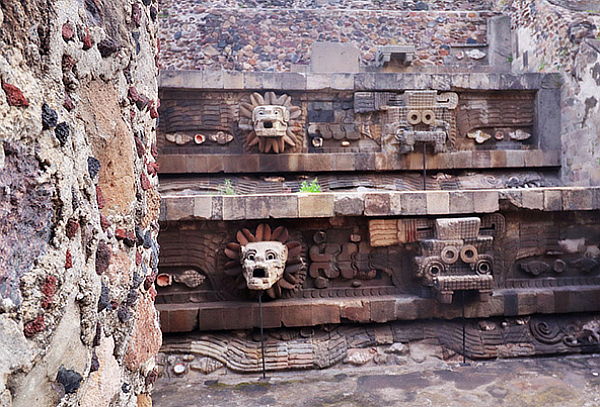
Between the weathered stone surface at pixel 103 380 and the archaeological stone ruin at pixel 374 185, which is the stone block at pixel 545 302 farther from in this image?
the weathered stone surface at pixel 103 380

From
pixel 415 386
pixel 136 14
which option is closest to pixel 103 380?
pixel 136 14

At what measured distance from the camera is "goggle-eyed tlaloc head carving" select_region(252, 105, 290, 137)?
7.24 meters

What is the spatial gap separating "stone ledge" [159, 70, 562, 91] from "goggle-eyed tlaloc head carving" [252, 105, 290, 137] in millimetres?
596

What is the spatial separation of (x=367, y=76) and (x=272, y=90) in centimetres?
166

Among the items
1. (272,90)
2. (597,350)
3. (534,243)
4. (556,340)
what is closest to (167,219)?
(272,90)

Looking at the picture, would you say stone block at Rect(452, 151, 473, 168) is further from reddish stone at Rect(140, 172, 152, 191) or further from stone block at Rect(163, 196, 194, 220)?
reddish stone at Rect(140, 172, 152, 191)

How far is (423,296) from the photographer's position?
5.30m

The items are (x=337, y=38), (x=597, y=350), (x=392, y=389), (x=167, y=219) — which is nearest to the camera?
(x=392, y=389)

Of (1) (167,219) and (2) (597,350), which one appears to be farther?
(2) (597,350)

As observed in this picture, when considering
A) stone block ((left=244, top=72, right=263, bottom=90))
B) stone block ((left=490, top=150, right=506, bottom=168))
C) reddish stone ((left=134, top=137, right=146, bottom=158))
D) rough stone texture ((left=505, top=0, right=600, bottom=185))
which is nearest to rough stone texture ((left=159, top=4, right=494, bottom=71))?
rough stone texture ((left=505, top=0, right=600, bottom=185))

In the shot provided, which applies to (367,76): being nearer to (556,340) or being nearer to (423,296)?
(423,296)

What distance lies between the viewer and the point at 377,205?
199 inches

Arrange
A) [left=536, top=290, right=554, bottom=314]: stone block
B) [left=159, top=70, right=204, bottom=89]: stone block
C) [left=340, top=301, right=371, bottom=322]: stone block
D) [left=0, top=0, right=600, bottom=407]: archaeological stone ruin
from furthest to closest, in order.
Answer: [left=159, top=70, right=204, bottom=89]: stone block
[left=536, top=290, right=554, bottom=314]: stone block
[left=340, top=301, right=371, bottom=322]: stone block
[left=0, top=0, right=600, bottom=407]: archaeological stone ruin

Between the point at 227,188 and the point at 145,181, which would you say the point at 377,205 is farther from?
the point at 145,181
